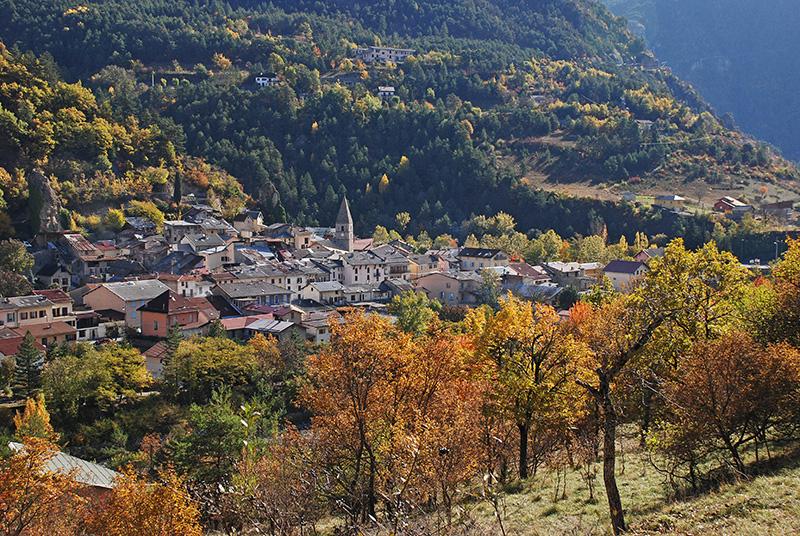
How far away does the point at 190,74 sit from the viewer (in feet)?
359

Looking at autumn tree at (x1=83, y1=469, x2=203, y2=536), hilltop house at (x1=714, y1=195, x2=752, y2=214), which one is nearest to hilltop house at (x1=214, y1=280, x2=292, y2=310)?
autumn tree at (x1=83, y1=469, x2=203, y2=536)

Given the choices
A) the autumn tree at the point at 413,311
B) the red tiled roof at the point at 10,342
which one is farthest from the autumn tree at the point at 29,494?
the autumn tree at the point at 413,311

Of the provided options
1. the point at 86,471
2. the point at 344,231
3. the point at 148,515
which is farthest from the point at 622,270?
the point at 148,515

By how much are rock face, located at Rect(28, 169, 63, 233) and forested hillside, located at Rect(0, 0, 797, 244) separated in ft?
4.44

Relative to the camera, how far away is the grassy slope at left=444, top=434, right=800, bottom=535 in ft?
33.7

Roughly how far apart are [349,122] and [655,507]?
92.1 metres

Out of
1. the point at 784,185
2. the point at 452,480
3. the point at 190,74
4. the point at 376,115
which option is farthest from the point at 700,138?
the point at 452,480

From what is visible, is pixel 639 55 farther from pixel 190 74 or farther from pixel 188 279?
pixel 188 279

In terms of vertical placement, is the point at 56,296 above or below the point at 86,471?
above

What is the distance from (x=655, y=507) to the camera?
480 inches

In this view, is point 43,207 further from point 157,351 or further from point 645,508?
point 645,508

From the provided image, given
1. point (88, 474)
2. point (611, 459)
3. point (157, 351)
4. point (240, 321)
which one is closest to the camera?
point (611, 459)

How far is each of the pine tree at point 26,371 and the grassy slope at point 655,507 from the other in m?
24.8

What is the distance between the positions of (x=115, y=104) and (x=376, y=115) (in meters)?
36.0
